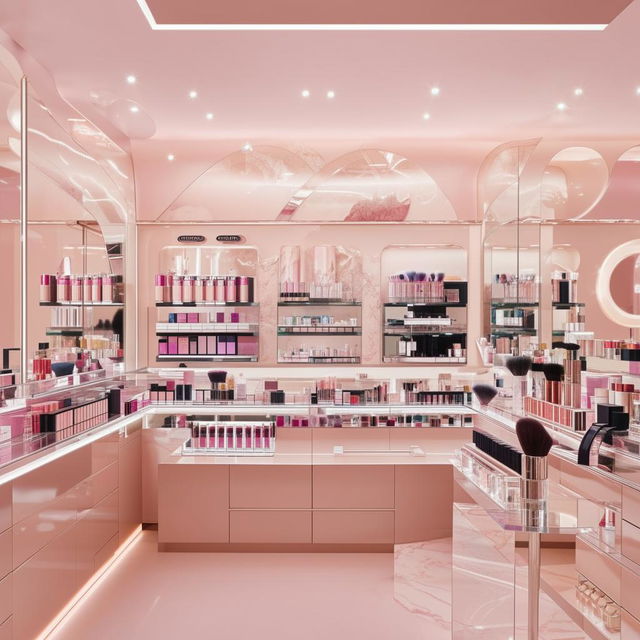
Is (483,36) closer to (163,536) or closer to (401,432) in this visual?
(401,432)

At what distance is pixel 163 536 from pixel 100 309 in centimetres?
172

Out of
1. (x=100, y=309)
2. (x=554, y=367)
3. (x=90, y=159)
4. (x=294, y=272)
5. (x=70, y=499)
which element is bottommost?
(x=70, y=499)

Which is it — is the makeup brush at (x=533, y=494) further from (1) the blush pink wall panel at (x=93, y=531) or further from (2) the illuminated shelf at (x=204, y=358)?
(2) the illuminated shelf at (x=204, y=358)

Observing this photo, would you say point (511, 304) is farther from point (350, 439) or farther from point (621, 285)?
point (350, 439)

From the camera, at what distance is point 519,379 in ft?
11.7

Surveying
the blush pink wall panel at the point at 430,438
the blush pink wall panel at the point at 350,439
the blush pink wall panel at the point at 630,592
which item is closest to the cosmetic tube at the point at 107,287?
the blush pink wall panel at the point at 350,439

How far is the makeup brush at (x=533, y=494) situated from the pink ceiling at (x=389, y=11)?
6.66 feet

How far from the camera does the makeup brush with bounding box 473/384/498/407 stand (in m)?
4.32

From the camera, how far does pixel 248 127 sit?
498 centimetres

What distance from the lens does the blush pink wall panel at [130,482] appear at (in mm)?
4375

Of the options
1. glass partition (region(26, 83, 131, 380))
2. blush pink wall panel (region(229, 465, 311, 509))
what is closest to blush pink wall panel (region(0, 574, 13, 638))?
glass partition (region(26, 83, 131, 380))

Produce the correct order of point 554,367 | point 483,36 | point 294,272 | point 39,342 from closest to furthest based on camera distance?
point 554,367 < point 483,36 < point 39,342 < point 294,272

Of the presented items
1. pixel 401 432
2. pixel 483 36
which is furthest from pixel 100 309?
pixel 483 36

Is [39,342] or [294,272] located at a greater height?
[294,272]
